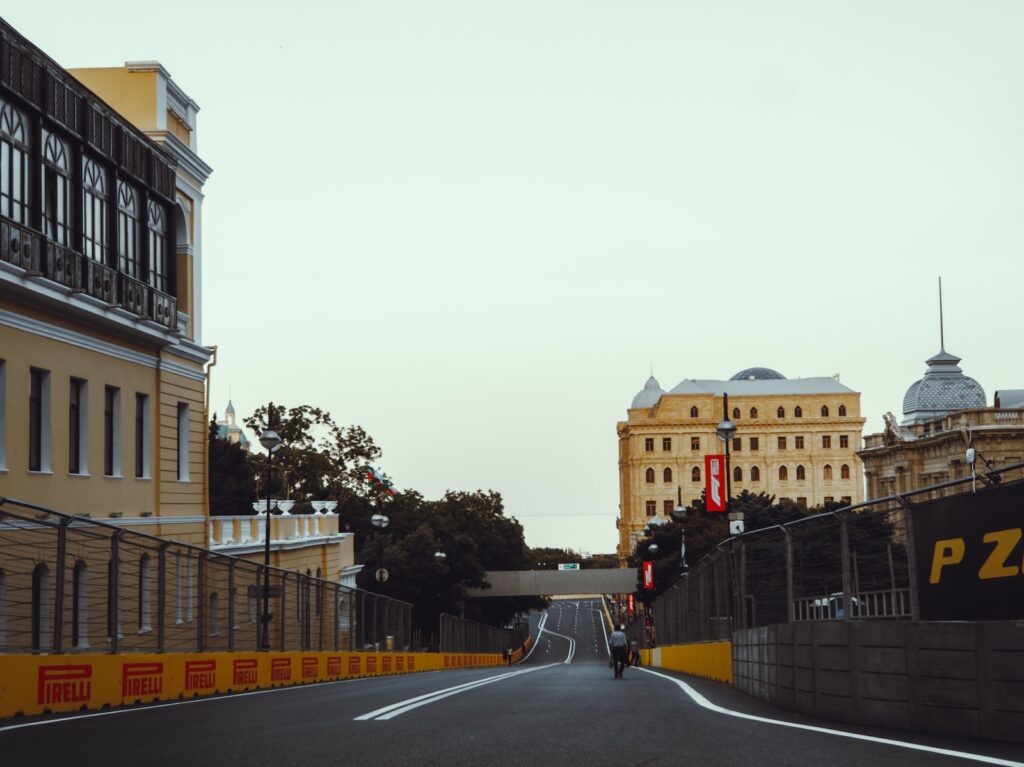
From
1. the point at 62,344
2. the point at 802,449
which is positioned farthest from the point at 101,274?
the point at 802,449

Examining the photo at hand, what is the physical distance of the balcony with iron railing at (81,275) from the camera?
29.1 m

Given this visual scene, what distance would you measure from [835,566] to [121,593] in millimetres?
9065

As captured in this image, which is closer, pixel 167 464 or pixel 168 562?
pixel 168 562

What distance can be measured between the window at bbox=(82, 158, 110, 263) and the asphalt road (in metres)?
19.7

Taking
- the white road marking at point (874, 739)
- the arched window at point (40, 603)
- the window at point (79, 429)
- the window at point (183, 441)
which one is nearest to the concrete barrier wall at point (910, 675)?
the white road marking at point (874, 739)

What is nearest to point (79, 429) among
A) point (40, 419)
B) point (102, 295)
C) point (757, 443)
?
point (40, 419)

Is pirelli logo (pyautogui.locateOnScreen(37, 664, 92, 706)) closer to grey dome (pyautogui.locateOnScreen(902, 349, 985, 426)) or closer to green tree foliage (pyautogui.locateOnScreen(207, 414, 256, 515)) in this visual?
green tree foliage (pyautogui.locateOnScreen(207, 414, 256, 515))

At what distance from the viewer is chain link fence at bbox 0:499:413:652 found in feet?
50.2

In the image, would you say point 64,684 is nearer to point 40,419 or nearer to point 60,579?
point 60,579

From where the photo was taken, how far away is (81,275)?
106 feet

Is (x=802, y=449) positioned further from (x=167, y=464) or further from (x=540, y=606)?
(x=167, y=464)

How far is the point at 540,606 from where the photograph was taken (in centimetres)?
14125

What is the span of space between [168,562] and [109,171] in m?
18.6

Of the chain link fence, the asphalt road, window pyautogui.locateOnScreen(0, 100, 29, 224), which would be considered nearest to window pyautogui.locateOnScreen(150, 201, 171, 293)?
window pyautogui.locateOnScreen(0, 100, 29, 224)
